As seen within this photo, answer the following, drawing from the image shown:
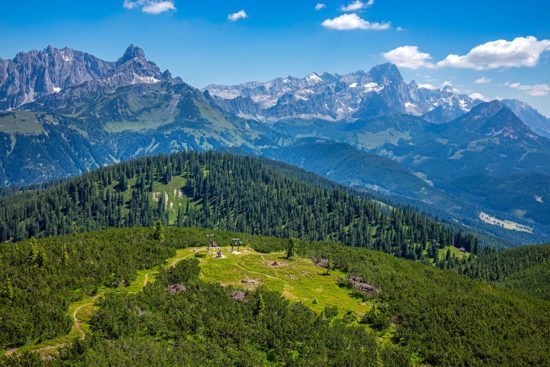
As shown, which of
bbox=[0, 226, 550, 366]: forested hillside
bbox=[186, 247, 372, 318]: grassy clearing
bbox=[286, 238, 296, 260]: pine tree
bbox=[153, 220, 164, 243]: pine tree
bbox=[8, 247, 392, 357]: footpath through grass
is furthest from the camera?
bbox=[286, 238, 296, 260]: pine tree

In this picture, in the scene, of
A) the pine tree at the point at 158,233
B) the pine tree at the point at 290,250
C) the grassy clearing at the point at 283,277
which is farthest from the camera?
the pine tree at the point at 290,250

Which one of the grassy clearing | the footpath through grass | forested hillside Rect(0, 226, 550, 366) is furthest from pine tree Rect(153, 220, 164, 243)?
forested hillside Rect(0, 226, 550, 366)

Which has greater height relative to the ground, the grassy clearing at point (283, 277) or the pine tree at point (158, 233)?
the pine tree at point (158, 233)

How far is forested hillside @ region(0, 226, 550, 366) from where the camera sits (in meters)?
66.1

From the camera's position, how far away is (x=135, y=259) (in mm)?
106312

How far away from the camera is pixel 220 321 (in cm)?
7869

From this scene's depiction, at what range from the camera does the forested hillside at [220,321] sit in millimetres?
66062

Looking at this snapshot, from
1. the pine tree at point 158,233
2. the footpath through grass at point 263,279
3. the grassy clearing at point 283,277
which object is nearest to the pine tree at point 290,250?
the footpath through grass at point 263,279

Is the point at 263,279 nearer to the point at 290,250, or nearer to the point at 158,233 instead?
the point at 290,250

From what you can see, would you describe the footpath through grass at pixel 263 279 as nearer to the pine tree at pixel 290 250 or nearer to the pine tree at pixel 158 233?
the pine tree at pixel 290 250

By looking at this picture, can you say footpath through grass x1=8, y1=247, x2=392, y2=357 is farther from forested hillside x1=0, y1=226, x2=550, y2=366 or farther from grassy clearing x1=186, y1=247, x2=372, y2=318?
forested hillside x1=0, y1=226, x2=550, y2=366

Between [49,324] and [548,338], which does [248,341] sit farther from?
[548,338]

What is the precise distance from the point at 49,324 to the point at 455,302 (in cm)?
8799

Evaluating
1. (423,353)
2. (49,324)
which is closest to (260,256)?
(423,353)
